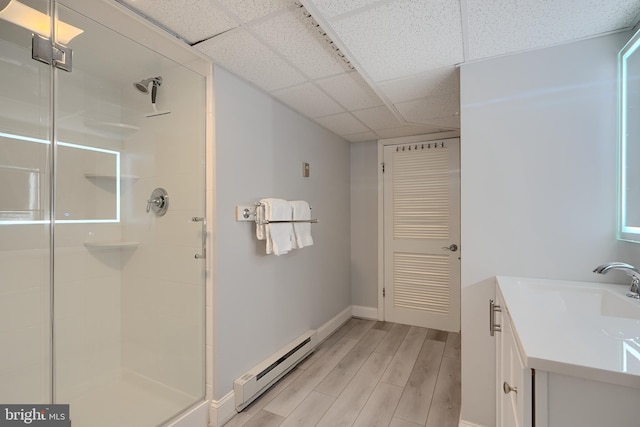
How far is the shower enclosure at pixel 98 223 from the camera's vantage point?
4.60 feet

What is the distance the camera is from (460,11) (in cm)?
123

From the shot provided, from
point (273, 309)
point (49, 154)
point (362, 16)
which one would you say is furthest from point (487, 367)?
point (49, 154)

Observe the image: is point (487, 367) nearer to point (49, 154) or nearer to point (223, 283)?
point (223, 283)

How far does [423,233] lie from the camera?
3254 millimetres

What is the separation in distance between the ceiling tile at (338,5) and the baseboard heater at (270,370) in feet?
6.88

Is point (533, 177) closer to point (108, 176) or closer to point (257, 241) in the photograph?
point (257, 241)

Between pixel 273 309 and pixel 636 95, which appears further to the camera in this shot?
pixel 273 309

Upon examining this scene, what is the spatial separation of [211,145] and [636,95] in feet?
6.86

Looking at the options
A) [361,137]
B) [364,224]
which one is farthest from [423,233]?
[361,137]

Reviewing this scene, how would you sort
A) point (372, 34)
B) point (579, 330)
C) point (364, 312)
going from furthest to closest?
1. point (364, 312)
2. point (372, 34)
3. point (579, 330)

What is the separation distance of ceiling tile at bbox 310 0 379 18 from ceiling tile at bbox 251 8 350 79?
0.44 ft

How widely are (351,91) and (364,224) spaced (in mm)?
1826

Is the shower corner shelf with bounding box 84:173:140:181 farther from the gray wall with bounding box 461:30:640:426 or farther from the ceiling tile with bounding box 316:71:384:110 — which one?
the gray wall with bounding box 461:30:640:426

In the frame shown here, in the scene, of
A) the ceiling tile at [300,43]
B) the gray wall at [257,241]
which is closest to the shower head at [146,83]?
the gray wall at [257,241]
